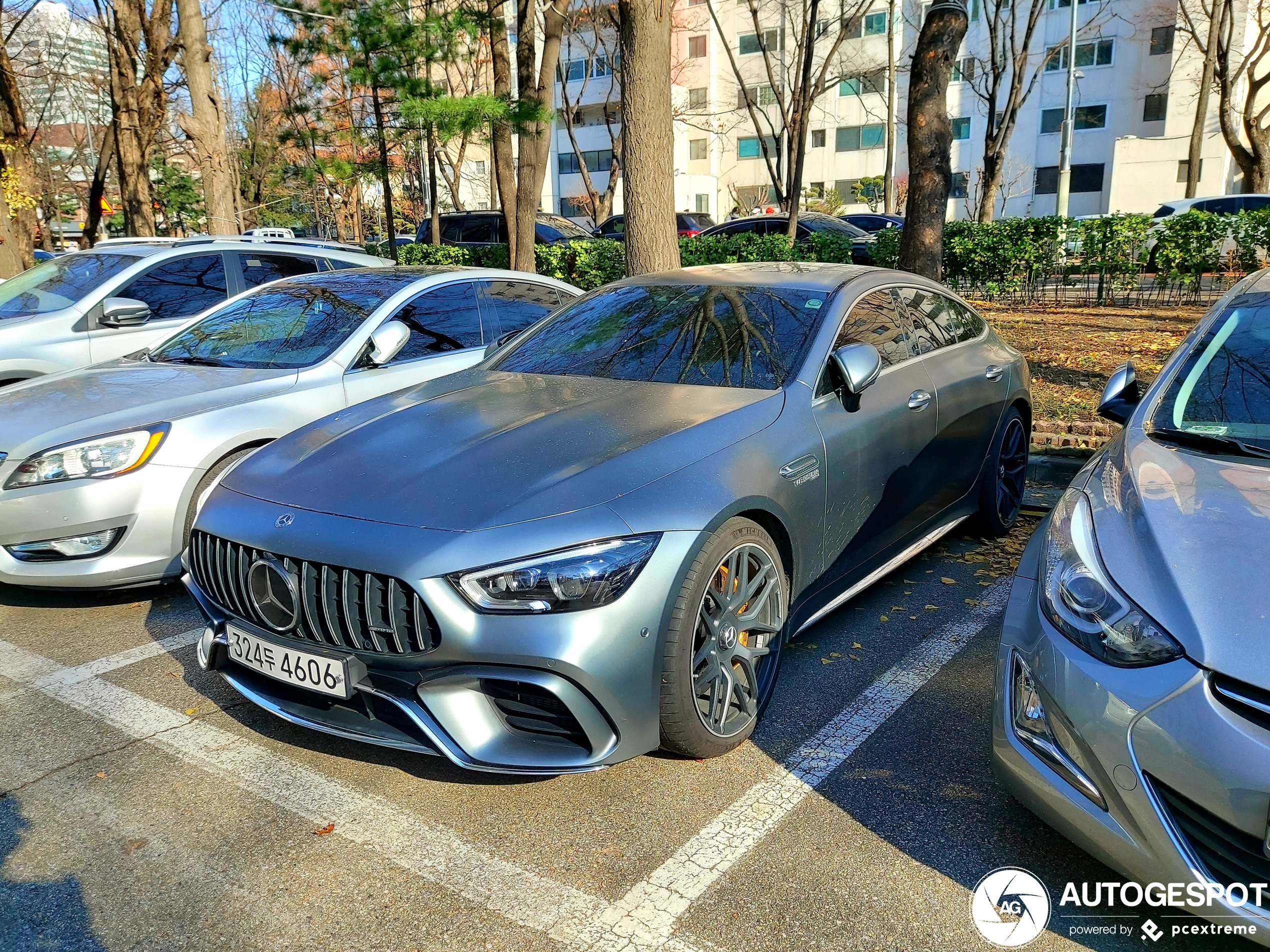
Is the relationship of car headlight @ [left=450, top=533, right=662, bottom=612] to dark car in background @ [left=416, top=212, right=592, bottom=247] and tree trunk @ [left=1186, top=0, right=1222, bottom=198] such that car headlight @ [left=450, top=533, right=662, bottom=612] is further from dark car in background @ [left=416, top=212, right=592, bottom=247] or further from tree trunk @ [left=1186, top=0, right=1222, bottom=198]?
tree trunk @ [left=1186, top=0, right=1222, bottom=198]

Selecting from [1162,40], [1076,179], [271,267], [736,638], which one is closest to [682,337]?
[736,638]

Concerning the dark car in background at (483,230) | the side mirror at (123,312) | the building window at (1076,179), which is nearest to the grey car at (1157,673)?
the side mirror at (123,312)

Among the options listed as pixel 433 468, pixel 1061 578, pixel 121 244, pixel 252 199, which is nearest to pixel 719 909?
pixel 1061 578

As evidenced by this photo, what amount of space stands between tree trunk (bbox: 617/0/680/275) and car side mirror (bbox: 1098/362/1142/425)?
521 cm

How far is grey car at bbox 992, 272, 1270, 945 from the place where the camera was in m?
2.02

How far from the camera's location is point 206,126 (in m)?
13.6

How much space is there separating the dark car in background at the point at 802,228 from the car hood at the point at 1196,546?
14.3 meters

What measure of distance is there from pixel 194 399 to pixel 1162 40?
42.9 meters

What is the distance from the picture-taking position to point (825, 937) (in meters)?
2.41

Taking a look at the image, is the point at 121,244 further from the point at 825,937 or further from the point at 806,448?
the point at 825,937

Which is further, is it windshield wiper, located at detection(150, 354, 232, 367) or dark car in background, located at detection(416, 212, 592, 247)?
dark car in background, located at detection(416, 212, 592, 247)

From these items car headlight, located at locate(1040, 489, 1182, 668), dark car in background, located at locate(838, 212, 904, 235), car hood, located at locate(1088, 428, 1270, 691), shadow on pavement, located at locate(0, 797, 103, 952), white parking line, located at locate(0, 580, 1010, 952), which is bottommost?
white parking line, located at locate(0, 580, 1010, 952)

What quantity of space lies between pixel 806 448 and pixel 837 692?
37.3 inches

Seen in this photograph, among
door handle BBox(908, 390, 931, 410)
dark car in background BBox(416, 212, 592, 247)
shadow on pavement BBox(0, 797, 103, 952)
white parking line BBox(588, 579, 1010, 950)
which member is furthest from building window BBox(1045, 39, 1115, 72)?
shadow on pavement BBox(0, 797, 103, 952)
